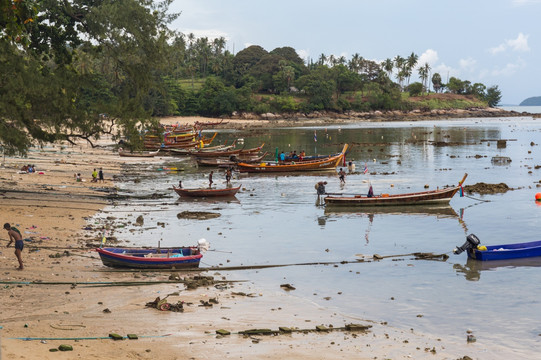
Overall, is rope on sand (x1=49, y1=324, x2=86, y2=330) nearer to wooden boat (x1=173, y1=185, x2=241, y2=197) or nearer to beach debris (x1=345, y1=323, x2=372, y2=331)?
beach debris (x1=345, y1=323, x2=372, y2=331)

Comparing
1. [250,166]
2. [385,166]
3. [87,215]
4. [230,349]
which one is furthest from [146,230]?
[385,166]

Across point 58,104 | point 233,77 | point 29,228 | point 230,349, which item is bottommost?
point 230,349

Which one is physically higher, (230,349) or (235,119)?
(235,119)

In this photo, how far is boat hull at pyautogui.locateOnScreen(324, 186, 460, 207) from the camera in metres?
35.1

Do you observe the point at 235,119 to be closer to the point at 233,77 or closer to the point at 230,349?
the point at 233,77

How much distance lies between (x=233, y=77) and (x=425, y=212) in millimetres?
131315

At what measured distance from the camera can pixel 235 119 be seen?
14775cm

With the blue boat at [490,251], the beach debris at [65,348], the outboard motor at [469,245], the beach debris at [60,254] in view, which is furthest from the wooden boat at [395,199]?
the beach debris at [65,348]

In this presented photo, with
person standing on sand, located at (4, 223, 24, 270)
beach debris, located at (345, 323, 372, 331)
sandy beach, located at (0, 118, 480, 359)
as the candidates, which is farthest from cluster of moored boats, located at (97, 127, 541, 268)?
beach debris, located at (345, 323, 372, 331)

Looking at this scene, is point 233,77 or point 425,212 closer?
point 425,212

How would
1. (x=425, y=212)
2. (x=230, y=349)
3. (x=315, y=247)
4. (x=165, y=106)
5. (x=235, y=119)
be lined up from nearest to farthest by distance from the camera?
1. (x=230, y=349)
2. (x=315, y=247)
3. (x=425, y=212)
4. (x=165, y=106)
5. (x=235, y=119)

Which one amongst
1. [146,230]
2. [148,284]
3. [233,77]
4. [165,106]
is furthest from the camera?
[233,77]

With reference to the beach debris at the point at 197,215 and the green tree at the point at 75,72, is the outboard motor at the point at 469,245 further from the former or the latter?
the green tree at the point at 75,72

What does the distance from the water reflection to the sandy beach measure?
7525 millimetres
